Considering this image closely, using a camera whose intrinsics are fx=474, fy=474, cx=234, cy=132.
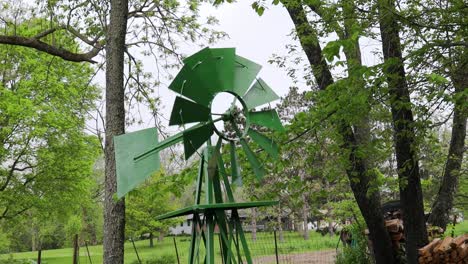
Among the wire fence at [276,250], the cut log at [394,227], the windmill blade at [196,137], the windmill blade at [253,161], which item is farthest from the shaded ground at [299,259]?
the windmill blade at [196,137]

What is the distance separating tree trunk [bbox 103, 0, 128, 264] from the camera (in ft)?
17.9

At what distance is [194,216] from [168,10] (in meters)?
6.15

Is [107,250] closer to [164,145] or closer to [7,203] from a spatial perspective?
[164,145]

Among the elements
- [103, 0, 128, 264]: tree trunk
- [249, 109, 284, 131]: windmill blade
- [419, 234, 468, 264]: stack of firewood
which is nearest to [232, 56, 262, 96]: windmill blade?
[249, 109, 284, 131]: windmill blade

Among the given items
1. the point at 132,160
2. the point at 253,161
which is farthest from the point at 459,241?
the point at 132,160

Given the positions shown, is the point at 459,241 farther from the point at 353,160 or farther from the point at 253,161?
the point at 253,161

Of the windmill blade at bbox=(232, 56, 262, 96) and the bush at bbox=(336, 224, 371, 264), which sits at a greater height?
the windmill blade at bbox=(232, 56, 262, 96)

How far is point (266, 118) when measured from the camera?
3395mm

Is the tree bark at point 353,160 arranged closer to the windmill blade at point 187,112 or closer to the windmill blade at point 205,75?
the windmill blade at point 205,75

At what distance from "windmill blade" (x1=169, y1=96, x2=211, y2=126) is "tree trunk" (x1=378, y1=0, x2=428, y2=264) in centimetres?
178

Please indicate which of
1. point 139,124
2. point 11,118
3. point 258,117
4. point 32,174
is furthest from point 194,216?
point 32,174

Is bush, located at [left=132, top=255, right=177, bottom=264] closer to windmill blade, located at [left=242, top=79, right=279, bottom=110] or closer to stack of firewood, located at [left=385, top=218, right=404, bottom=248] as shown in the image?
stack of firewood, located at [left=385, top=218, right=404, bottom=248]

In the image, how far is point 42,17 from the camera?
886 centimetres

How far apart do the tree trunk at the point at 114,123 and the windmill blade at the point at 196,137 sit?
2.62m
